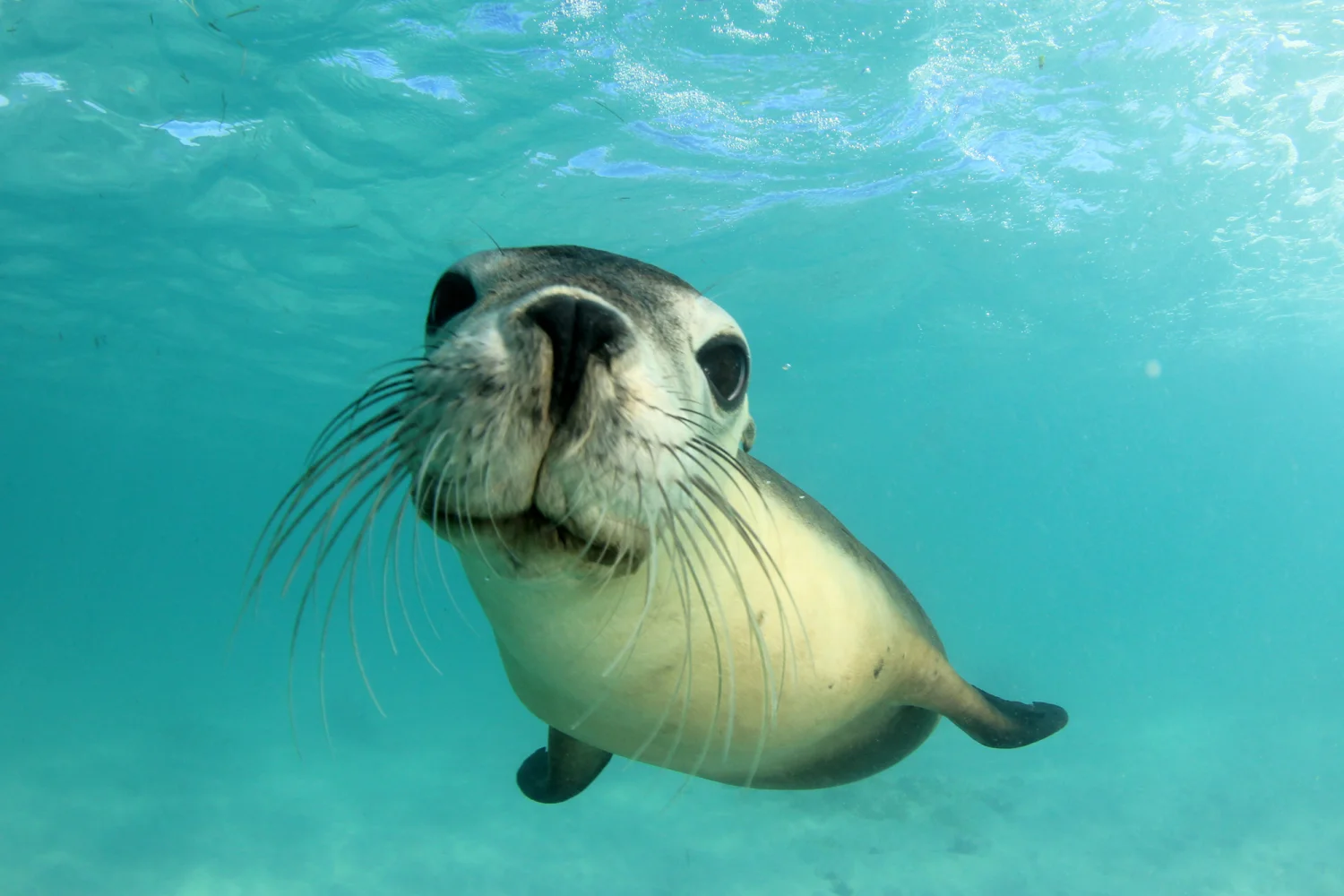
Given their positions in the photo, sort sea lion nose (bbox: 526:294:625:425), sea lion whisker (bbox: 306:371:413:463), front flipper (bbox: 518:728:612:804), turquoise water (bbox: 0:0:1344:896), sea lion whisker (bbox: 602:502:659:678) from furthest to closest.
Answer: turquoise water (bbox: 0:0:1344:896) < front flipper (bbox: 518:728:612:804) < sea lion whisker (bbox: 306:371:413:463) < sea lion whisker (bbox: 602:502:659:678) < sea lion nose (bbox: 526:294:625:425)

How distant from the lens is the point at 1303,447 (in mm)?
55969

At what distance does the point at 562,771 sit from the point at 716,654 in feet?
7.00

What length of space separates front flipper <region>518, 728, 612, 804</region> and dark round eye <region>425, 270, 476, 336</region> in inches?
90.4

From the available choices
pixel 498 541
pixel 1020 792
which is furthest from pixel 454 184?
pixel 1020 792

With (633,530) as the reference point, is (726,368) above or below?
above

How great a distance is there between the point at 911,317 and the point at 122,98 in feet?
58.3

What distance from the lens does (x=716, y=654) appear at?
2.35 metres

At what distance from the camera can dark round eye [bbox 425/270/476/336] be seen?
82.7 inches

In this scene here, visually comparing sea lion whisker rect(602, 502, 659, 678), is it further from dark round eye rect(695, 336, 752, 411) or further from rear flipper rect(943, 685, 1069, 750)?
rear flipper rect(943, 685, 1069, 750)

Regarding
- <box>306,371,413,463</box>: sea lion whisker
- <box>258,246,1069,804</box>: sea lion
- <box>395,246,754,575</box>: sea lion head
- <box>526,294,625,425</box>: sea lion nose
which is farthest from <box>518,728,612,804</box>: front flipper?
<box>526,294,625,425</box>: sea lion nose

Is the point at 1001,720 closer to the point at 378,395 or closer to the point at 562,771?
the point at 562,771

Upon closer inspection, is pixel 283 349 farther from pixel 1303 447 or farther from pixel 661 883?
pixel 1303 447

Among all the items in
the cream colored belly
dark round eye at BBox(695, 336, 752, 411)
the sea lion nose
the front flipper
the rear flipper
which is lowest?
the front flipper

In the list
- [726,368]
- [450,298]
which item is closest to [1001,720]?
[726,368]
